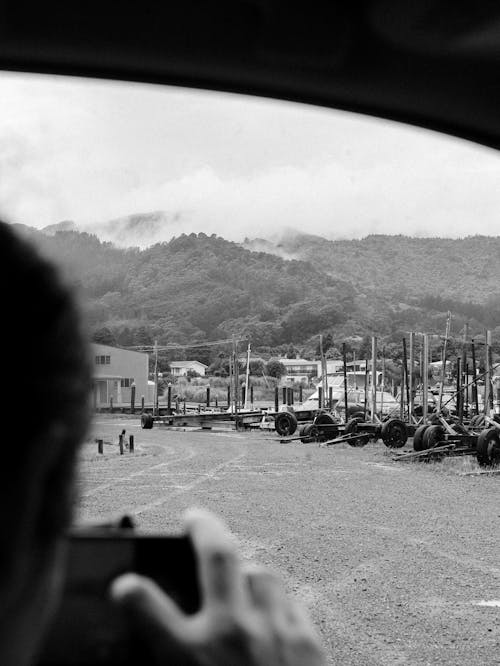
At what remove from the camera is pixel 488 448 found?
14305mm

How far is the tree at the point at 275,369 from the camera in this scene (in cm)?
4720

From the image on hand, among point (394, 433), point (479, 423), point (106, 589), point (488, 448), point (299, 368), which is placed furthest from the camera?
point (299, 368)

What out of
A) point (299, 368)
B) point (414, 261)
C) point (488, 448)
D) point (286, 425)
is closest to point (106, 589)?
point (488, 448)

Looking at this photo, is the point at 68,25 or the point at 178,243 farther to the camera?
the point at 178,243

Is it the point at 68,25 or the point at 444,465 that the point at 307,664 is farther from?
the point at 444,465

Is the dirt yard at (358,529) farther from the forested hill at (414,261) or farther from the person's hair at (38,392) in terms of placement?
the forested hill at (414,261)

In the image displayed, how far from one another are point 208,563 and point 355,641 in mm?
4617

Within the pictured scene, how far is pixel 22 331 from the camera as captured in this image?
684 millimetres

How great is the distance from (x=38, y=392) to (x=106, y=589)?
0.45 m

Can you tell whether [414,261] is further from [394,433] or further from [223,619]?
[223,619]

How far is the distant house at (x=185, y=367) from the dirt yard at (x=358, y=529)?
2592 centimetres

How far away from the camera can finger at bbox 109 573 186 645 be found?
0.91 meters

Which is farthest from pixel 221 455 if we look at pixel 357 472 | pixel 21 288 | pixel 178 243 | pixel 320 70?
pixel 21 288

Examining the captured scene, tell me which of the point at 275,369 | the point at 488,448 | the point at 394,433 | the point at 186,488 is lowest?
the point at 186,488
